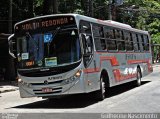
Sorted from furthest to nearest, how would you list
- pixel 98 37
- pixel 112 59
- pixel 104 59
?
pixel 112 59 < pixel 104 59 < pixel 98 37

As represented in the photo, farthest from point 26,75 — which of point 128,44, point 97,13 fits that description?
point 97,13

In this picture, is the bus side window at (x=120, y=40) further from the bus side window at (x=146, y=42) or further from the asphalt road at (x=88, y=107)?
the bus side window at (x=146, y=42)

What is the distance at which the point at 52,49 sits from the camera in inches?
520

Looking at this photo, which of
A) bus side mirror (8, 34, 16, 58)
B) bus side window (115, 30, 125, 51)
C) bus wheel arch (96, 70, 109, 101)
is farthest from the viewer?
bus side window (115, 30, 125, 51)

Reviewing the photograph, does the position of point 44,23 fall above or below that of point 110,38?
above

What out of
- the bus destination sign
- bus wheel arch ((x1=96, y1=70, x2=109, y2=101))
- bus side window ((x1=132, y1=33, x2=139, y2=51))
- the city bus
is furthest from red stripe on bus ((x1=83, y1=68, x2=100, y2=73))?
bus side window ((x1=132, y1=33, x2=139, y2=51))

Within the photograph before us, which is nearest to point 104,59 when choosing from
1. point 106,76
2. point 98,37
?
point 106,76

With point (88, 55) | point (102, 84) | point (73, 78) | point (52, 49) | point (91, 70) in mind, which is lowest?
point (102, 84)

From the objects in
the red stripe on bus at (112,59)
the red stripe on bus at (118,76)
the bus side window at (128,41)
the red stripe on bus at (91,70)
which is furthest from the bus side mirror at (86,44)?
the bus side window at (128,41)

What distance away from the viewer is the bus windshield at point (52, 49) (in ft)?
42.9

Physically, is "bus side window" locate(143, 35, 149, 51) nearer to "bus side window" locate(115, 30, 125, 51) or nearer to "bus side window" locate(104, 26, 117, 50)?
"bus side window" locate(115, 30, 125, 51)

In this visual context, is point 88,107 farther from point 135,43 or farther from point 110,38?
point 135,43

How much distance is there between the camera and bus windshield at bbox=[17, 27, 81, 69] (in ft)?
42.9

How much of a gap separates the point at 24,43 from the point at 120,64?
17.2 ft
